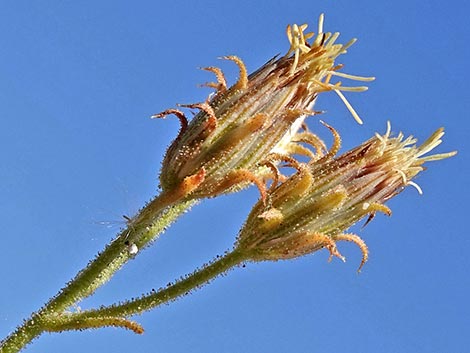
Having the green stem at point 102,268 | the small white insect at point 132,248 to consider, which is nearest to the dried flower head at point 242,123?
the green stem at point 102,268

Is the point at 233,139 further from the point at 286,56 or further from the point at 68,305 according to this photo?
the point at 68,305

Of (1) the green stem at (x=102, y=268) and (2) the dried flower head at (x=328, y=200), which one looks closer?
(1) the green stem at (x=102, y=268)

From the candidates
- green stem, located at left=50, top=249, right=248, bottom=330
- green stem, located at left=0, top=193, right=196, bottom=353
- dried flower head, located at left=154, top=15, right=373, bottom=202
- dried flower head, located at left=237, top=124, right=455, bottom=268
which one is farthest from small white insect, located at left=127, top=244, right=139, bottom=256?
dried flower head, located at left=237, top=124, right=455, bottom=268

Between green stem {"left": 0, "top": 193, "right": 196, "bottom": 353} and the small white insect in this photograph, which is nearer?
green stem {"left": 0, "top": 193, "right": 196, "bottom": 353}

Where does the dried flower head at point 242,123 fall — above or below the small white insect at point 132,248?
above

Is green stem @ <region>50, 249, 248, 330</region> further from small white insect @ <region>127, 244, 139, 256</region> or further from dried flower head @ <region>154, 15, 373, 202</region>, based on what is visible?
dried flower head @ <region>154, 15, 373, 202</region>

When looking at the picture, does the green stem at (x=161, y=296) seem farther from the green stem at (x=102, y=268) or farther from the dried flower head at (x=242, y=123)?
the dried flower head at (x=242, y=123)
